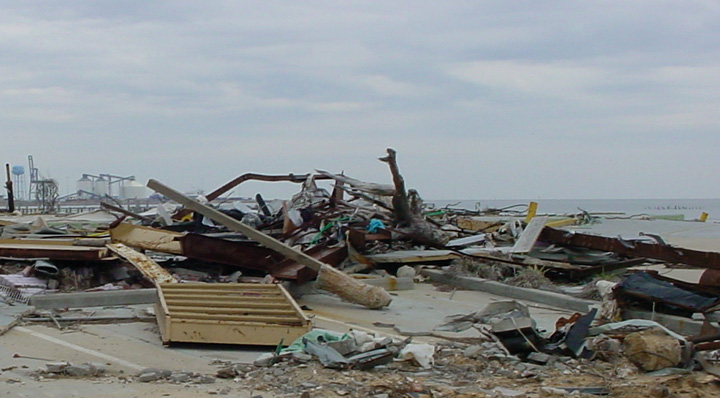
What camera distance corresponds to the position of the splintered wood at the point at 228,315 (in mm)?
6410

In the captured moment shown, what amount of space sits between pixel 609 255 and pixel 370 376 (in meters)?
7.12

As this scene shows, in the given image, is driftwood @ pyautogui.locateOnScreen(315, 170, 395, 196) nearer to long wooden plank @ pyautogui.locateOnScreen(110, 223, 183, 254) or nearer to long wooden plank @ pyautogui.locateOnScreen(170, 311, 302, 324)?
long wooden plank @ pyautogui.locateOnScreen(110, 223, 183, 254)

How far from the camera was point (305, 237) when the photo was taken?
498 inches

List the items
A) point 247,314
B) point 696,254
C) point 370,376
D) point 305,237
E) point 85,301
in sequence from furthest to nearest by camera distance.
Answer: point 305,237 → point 696,254 → point 85,301 → point 247,314 → point 370,376

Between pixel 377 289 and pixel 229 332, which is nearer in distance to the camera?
pixel 229 332

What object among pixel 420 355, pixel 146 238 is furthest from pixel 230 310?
pixel 146 238

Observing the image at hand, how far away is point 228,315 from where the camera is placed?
22.6ft

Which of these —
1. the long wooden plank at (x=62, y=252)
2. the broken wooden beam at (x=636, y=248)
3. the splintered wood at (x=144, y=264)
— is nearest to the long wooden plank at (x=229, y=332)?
the splintered wood at (x=144, y=264)

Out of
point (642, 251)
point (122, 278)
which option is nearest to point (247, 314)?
point (122, 278)

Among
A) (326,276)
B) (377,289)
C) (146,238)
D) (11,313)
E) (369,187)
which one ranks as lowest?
(11,313)

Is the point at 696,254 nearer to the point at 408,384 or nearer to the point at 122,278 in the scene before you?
the point at 408,384

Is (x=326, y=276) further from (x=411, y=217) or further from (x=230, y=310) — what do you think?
(x=411, y=217)

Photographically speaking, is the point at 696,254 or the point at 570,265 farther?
the point at 570,265

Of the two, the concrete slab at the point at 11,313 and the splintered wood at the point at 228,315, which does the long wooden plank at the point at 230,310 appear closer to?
the splintered wood at the point at 228,315
